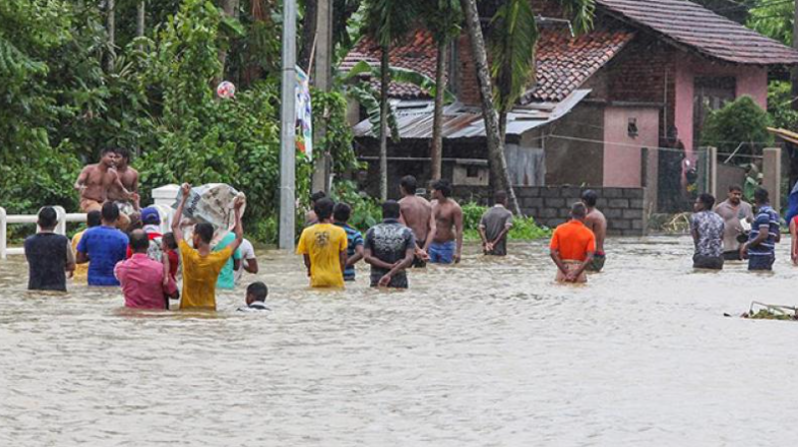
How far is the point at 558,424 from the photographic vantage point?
1078cm

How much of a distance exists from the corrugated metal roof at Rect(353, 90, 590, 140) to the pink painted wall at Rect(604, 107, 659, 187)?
1475 millimetres

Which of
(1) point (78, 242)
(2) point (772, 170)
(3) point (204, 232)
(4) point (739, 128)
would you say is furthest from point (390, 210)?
(4) point (739, 128)

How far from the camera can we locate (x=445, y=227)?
2702 cm

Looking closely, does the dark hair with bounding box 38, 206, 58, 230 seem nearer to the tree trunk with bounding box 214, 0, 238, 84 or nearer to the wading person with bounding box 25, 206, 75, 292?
the wading person with bounding box 25, 206, 75, 292

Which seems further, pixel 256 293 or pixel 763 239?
pixel 763 239

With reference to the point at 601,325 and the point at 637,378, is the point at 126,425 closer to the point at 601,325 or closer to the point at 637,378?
the point at 637,378

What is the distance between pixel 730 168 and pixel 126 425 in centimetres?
4020

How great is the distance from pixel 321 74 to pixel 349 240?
38.9ft

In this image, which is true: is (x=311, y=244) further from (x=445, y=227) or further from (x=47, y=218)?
(x=445, y=227)

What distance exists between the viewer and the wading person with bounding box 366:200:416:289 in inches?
827

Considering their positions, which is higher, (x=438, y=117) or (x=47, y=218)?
(x=438, y=117)

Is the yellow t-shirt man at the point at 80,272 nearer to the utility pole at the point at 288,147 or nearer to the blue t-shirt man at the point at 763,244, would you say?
the utility pole at the point at 288,147

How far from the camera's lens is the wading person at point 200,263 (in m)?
17.4

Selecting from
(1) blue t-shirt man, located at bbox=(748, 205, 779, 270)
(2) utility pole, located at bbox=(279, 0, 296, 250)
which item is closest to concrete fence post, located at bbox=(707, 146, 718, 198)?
(1) blue t-shirt man, located at bbox=(748, 205, 779, 270)
